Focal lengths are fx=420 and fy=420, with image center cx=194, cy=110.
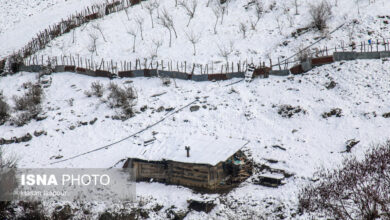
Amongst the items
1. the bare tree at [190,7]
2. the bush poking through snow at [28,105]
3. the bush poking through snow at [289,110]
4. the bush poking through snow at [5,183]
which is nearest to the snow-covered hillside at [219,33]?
the bare tree at [190,7]

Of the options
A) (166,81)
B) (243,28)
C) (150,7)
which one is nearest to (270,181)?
(166,81)

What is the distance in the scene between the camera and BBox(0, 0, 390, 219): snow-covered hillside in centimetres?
2112

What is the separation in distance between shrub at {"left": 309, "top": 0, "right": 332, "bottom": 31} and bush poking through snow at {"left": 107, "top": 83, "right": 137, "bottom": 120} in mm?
15699

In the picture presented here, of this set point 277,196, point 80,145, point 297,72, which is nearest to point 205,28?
point 297,72

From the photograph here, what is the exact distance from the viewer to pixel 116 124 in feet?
90.0

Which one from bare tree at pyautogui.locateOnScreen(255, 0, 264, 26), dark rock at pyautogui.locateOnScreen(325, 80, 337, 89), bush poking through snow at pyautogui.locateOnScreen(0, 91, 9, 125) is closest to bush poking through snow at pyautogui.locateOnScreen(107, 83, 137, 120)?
bush poking through snow at pyautogui.locateOnScreen(0, 91, 9, 125)

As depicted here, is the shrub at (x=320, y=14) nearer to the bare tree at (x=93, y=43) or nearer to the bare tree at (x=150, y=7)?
the bare tree at (x=150, y=7)

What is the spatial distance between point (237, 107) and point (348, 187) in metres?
10.8

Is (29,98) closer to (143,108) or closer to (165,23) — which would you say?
(143,108)

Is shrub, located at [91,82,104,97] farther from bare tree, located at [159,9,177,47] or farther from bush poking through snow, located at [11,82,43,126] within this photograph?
bare tree, located at [159,9,177,47]

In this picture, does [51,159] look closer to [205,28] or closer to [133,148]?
[133,148]

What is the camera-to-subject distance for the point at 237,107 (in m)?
27.4

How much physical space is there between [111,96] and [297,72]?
13.1 m

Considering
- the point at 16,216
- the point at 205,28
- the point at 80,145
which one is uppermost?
the point at 205,28
